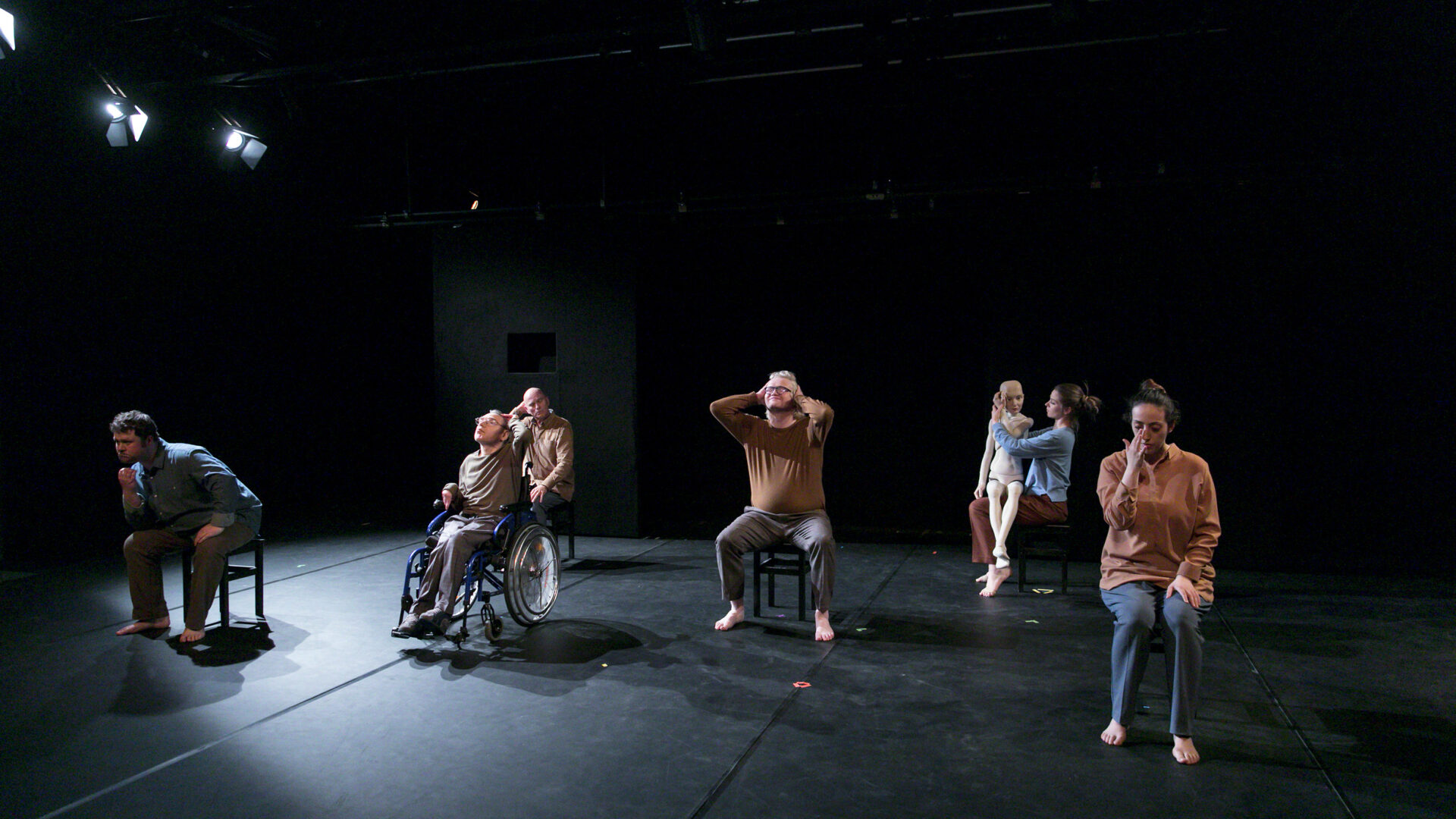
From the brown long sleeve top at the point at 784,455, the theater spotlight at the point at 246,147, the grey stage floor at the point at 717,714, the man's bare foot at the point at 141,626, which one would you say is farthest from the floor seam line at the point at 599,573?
the theater spotlight at the point at 246,147

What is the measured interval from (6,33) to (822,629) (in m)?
5.66

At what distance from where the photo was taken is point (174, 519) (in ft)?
15.3

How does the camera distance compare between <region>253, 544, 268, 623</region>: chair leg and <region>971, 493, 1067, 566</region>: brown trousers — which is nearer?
<region>253, 544, 268, 623</region>: chair leg

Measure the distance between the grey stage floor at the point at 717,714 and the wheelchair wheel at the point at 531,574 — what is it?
0.42 feet

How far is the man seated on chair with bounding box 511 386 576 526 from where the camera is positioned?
6.38 m

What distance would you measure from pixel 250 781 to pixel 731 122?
5.24 m

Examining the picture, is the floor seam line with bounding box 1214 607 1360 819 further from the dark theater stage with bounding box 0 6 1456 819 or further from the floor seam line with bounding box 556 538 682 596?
the floor seam line with bounding box 556 538 682 596

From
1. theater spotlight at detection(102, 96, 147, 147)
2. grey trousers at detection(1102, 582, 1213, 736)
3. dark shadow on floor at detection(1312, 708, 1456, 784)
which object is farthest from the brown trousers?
theater spotlight at detection(102, 96, 147, 147)

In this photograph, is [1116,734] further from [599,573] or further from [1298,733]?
[599,573]

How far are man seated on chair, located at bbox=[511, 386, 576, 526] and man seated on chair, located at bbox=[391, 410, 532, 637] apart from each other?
128 centimetres

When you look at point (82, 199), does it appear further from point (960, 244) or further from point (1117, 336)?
point (1117, 336)

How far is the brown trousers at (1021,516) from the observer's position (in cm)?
568

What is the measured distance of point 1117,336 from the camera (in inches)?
260

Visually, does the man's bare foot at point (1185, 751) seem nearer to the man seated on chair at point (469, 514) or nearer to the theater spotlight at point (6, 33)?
the man seated on chair at point (469, 514)
